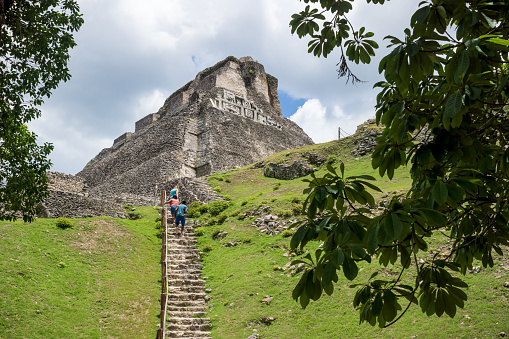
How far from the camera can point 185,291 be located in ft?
36.3

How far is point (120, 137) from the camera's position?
4884cm

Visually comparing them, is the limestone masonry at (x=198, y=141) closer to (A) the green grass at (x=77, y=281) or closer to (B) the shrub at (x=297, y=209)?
(A) the green grass at (x=77, y=281)

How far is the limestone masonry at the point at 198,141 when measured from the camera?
91.8 feet

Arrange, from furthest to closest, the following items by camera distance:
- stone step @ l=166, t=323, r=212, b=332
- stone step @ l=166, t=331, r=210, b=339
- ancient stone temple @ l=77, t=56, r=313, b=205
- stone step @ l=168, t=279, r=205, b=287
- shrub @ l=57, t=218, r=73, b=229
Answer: ancient stone temple @ l=77, t=56, r=313, b=205, shrub @ l=57, t=218, r=73, b=229, stone step @ l=168, t=279, r=205, b=287, stone step @ l=166, t=323, r=212, b=332, stone step @ l=166, t=331, r=210, b=339

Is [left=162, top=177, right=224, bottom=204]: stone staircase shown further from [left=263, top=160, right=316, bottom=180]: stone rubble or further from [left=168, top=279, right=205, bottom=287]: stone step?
[left=168, top=279, right=205, bottom=287]: stone step

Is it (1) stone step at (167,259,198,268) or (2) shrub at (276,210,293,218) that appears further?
(2) shrub at (276,210,293,218)

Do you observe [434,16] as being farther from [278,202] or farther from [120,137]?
[120,137]

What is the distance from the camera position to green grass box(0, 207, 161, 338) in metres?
8.39

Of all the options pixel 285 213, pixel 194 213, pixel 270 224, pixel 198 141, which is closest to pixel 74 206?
pixel 194 213

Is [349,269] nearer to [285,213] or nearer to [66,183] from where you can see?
[285,213]

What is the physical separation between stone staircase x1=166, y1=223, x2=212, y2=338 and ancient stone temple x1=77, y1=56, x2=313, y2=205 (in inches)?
410

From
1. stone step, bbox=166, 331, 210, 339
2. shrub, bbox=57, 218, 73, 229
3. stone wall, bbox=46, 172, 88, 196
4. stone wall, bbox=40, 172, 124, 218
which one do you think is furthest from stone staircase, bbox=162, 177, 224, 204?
stone step, bbox=166, 331, 210, 339

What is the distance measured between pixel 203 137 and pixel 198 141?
589mm

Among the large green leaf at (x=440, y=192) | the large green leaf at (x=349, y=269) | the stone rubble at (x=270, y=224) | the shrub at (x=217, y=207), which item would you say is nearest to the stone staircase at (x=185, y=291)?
the stone rubble at (x=270, y=224)
